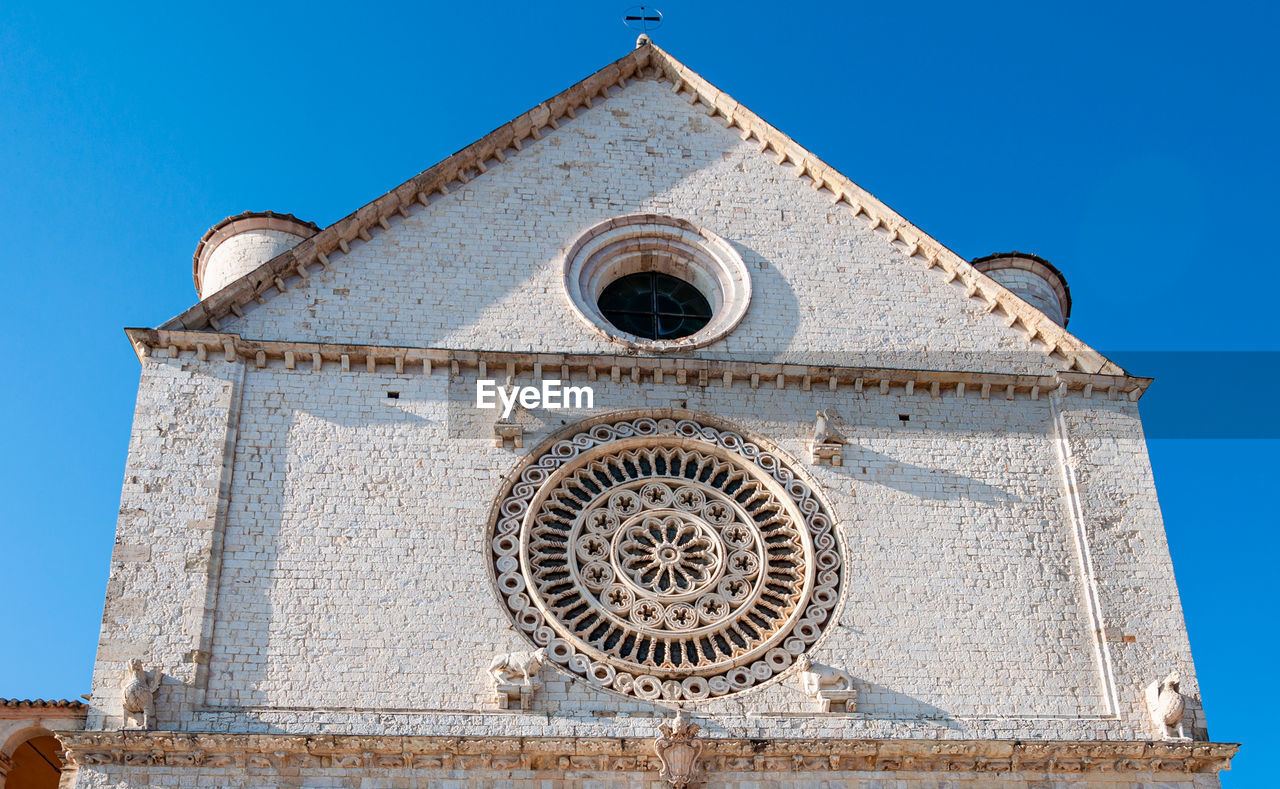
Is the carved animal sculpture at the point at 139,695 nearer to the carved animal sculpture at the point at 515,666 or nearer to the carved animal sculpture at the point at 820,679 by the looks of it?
the carved animal sculpture at the point at 515,666

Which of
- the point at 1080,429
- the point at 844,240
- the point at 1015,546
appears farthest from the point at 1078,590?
the point at 844,240

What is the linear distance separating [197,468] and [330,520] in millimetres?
1251

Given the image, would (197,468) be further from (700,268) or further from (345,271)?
(700,268)

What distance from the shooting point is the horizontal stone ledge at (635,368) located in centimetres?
1371

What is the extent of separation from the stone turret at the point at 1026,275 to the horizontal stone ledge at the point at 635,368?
174 cm

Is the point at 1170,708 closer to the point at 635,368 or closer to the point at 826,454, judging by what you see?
the point at 826,454

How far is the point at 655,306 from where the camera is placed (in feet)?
50.4

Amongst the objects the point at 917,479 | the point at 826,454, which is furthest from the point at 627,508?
the point at 917,479

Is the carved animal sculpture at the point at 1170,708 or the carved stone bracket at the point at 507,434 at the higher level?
the carved stone bracket at the point at 507,434

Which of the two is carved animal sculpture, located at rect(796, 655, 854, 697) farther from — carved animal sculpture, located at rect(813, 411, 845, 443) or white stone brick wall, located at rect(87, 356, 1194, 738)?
carved animal sculpture, located at rect(813, 411, 845, 443)

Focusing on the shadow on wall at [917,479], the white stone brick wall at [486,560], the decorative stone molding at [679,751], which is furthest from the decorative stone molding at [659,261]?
the decorative stone molding at [679,751]

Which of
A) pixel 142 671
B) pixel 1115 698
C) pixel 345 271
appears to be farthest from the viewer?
pixel 345 271

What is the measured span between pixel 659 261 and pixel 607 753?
18.5 feet

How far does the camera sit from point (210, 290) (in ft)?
50.2
